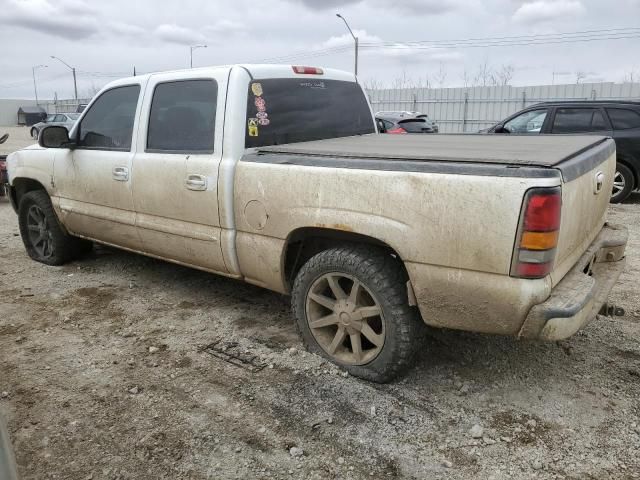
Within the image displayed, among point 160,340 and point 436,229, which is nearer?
point 436,229

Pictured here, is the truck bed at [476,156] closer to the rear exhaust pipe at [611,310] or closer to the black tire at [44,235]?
the rear exhaust pipe at [611,310]

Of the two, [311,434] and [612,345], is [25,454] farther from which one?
[612,345]

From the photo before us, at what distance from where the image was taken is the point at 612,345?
3510 mm

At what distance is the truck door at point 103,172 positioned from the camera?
4179mm

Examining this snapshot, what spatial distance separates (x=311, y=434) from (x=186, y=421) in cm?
66

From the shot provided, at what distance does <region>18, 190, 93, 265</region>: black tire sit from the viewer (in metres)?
5.16

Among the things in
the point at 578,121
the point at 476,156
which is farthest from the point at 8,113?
the point at 476,156

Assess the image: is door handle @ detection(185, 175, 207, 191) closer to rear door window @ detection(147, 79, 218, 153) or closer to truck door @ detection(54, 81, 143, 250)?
rear door window @ detection(147, 79, 218, 153)

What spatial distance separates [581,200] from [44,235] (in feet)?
16.1

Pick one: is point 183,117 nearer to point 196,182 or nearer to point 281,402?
point 196,182

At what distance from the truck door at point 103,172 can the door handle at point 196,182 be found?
2.45 feet

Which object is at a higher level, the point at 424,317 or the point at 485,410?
the point at 424,317

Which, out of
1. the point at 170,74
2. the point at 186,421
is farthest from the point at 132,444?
the point at 170,74

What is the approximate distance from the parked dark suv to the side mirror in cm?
743
